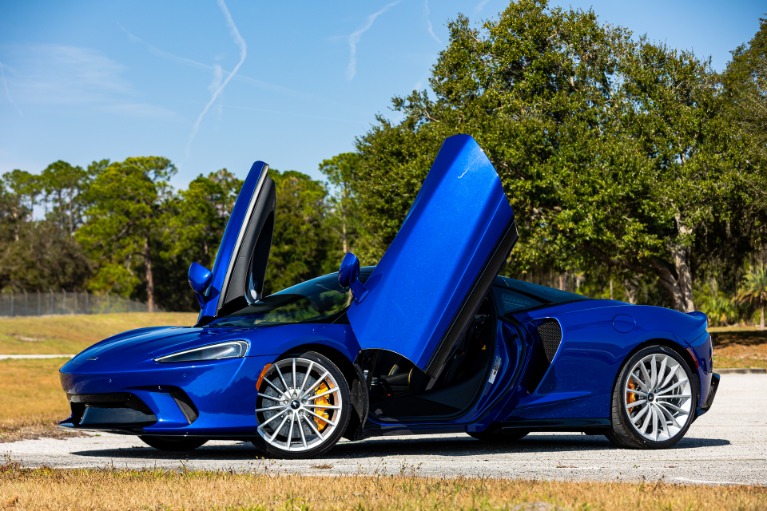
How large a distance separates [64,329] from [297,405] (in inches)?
2052

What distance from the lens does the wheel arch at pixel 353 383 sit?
22.8 feet

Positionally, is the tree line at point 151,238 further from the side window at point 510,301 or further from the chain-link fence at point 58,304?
the side window at point 510,301

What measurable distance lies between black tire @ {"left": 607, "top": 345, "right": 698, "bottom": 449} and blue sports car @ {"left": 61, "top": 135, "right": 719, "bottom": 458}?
1 cm

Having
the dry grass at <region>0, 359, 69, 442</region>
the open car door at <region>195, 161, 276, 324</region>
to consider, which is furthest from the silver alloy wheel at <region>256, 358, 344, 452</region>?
the dry grass at <region>0, 359, 69, 442</region>

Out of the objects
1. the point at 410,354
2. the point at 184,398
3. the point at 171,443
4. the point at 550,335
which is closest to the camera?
the point at 410,354

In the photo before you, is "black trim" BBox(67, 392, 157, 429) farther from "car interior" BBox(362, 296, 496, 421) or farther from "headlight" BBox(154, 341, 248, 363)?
"car interior" BBox(362, 296, 496, 421)

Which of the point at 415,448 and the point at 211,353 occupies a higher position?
the point at 211,353

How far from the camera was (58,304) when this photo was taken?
64500 millimetres

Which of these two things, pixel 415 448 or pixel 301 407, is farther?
pixel 415 448

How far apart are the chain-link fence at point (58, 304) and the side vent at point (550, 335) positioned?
57247 mm

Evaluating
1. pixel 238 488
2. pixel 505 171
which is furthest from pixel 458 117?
pixel 238 488

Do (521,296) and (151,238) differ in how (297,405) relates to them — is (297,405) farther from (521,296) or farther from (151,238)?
(151,238)

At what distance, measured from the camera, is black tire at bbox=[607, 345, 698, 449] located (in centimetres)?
754

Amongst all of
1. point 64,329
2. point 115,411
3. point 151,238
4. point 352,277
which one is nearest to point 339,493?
point 352,277
